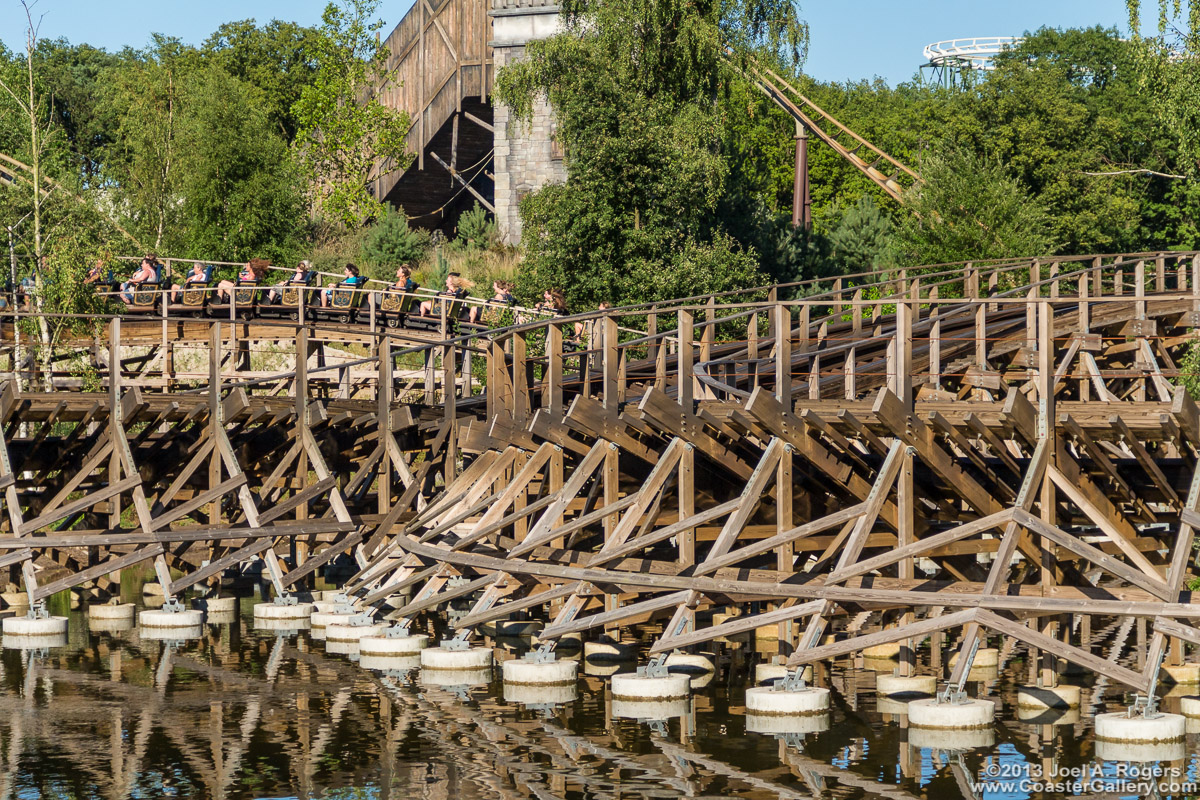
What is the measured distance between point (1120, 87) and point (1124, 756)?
46679 millimetres

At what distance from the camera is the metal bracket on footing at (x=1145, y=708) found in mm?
13719

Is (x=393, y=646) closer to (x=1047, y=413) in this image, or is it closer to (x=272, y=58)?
(x=1047, y=413)

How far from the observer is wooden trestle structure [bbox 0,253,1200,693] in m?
15.1

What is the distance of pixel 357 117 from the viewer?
47.6 m

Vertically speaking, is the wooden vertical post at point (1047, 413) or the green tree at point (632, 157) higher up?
the green tree at point (632, 157)

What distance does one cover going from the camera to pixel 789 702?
15047 millimetres

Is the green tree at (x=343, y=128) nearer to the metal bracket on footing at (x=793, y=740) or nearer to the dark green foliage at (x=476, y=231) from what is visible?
the dark green foliage at (x=476, y=231)

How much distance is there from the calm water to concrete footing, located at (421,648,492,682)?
29 cm

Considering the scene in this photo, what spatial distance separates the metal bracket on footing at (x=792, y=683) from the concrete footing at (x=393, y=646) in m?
5.01

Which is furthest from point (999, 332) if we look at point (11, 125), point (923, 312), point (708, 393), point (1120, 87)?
point (1120, 87)

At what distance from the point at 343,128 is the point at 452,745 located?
34712mm

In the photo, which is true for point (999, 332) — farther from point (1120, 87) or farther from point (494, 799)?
point (1120, 87)

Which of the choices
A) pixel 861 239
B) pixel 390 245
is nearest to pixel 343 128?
pixel 390 245

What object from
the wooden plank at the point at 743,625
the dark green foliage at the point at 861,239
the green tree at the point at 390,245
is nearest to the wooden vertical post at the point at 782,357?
the wooden plank at the point at 743,625
